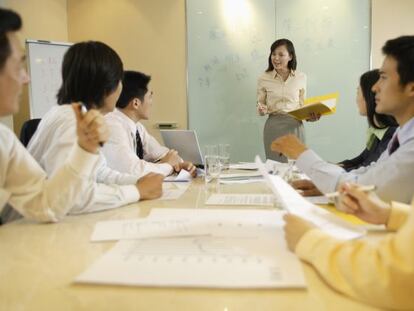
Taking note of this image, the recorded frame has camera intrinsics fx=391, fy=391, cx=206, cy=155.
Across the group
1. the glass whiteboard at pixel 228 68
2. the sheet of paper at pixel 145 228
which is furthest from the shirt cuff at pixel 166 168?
the glass whiteboard at pixel 228 68

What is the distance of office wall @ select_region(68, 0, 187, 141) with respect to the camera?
399 centimetres

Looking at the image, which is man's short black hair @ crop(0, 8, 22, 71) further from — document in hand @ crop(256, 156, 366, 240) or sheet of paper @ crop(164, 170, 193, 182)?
sheet of paper @ crop(164, 170, 193, 182)

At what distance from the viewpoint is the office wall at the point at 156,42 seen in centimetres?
399

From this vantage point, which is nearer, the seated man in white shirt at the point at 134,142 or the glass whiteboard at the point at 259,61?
the seated man in white shirt at the point at 134,142

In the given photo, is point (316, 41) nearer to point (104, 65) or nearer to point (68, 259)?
point (104, 65)

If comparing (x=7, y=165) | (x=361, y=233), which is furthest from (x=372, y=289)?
(x=7, y=165)

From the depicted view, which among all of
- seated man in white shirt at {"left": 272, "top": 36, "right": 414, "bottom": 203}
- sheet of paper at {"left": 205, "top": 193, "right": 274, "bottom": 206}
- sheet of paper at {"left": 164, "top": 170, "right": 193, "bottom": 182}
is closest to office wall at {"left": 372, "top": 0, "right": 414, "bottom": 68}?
seated man in white shirt at {"left": 272, "top": 36, "right": 414, "bottom": 203}

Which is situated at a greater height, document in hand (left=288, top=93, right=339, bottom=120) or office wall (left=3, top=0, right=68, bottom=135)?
office wall (left=3, top=0, right=68, bottom=135)

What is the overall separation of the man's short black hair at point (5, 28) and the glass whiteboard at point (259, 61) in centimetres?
310

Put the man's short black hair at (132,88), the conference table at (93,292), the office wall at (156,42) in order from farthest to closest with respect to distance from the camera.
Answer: the office wall at (156,42), the man's short black hair at (132,88), the conference table at (93,292)

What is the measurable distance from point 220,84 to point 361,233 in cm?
324

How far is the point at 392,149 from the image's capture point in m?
1.42

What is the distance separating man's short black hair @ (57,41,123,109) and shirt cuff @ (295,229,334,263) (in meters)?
1.13

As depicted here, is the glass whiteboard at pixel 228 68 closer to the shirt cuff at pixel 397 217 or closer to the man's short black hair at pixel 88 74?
the man's short black hair at pixel 88 74
